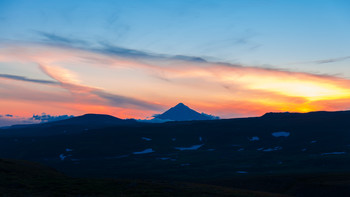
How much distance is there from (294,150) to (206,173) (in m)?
72.2

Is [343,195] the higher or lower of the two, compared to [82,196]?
lower

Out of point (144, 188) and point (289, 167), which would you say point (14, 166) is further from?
point (289, 167)

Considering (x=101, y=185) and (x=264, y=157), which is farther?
(x=264, y=157)

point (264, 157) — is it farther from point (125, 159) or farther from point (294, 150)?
point (125, 159)

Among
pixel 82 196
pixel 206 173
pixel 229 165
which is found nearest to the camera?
pixel 82 196

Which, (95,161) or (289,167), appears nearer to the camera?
(289,167)

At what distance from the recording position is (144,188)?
161 feet

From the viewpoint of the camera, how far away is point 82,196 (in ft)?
134

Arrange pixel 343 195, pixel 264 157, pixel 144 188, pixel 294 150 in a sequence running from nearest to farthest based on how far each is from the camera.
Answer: pixel 144 188 < pixel 343 195 < pixel 264 157 < pixel 294 150

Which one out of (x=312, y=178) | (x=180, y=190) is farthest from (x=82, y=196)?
(x=312, y=178)

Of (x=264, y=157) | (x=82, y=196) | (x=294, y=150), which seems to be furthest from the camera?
(x=294, y=150)

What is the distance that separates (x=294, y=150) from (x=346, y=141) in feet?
119

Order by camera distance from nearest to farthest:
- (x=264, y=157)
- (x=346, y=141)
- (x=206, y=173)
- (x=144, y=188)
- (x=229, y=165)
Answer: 1. (x=144, y=188)
2. (x=206, y=173)
3. (x=229, y=165)
4. (x=264, y=157)
5. (x=346, y=141)

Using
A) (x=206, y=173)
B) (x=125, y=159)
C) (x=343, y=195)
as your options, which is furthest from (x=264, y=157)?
(x=343, y=195)
